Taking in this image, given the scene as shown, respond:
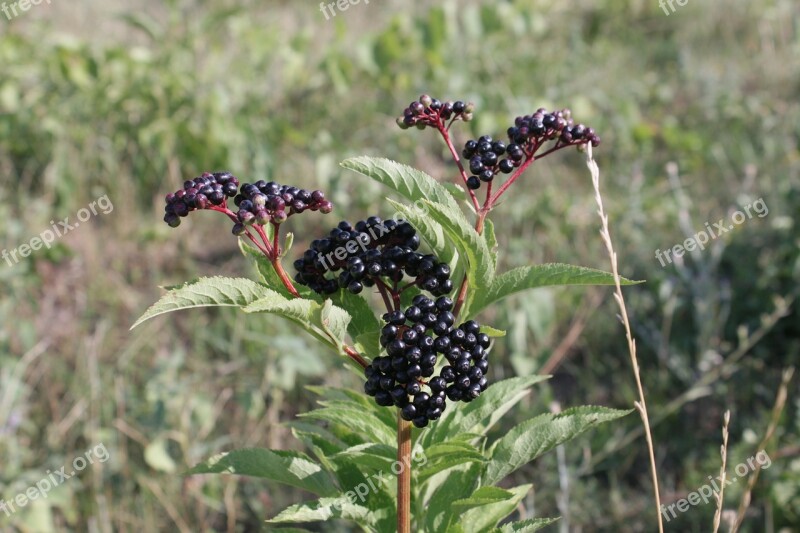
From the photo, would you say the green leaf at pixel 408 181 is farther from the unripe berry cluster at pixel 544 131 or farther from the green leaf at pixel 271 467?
the green leaf at pixel 271 467

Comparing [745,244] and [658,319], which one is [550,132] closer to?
[658,319]

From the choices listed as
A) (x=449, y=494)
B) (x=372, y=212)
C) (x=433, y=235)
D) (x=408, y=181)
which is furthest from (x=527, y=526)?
(x=372, y=212)

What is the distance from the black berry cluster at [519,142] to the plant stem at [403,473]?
467 mm

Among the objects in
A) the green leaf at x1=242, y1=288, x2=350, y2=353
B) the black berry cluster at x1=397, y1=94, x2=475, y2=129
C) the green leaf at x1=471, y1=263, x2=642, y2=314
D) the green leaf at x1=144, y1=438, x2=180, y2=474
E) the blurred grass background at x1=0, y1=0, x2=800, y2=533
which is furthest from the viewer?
the blurred grass background at x1=0, y1=0, x2=800, y2=533

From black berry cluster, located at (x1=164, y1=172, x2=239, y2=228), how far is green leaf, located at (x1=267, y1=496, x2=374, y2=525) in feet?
1.82

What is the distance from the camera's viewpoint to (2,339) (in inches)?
163

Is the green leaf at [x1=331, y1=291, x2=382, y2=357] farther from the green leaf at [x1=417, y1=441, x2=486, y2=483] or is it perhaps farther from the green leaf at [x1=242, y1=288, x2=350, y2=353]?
the green leaf at [x1=417, y1=441, x2=486, y2=483]

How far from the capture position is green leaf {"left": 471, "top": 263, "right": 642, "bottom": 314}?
1.43 m

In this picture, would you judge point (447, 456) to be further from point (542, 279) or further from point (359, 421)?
point (542, 279)

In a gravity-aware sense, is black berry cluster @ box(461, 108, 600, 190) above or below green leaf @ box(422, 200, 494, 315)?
above

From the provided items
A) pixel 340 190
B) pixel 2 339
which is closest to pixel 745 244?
pixel 340 190

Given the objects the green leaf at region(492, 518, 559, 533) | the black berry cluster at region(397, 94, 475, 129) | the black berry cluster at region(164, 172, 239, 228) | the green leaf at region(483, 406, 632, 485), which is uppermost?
the black berry cluster at region(397, 94, 475, 129)

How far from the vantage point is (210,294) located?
54.1 inches

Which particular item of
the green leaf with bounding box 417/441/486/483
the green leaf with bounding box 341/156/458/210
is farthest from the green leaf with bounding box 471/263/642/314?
the green leaf with bounding box 417/441/486/483
